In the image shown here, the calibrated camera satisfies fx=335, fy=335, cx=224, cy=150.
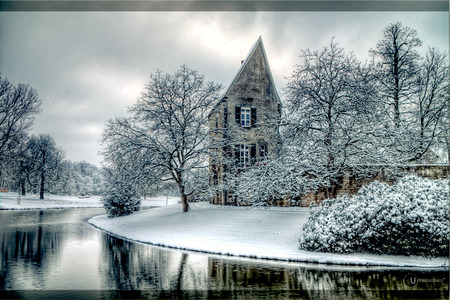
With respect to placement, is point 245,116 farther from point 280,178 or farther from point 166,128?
point 280,178

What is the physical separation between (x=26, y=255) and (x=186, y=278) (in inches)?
298

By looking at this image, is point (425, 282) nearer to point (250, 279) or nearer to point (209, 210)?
point (250, 279)

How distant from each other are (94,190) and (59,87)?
298ft

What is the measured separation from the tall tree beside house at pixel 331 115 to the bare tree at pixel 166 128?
19.6 ft

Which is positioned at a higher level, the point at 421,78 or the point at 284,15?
the point at 421,78

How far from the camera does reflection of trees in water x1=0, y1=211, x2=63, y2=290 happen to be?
9.08 metres

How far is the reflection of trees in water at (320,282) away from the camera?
802cm

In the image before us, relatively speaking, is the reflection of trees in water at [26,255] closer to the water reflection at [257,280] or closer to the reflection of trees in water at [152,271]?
the reflection of trees in water at [152,271]

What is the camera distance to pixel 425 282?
9078 millimetres

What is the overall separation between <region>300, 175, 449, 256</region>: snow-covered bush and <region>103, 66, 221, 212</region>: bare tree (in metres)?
10.1

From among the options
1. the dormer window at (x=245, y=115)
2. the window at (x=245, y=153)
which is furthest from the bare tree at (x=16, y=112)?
the window at (x=245, y=153)

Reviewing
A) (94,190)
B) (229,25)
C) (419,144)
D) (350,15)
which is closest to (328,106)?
(419,144)

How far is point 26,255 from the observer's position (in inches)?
512
